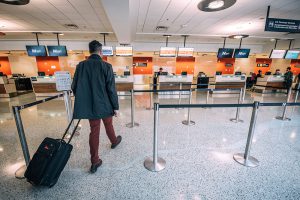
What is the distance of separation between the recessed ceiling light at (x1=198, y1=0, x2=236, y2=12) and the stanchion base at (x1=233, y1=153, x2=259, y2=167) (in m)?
3.67

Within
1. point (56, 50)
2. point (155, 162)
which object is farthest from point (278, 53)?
point (56, 50)

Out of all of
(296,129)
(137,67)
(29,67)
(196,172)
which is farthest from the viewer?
(137,67)

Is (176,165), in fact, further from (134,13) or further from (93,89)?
(134,13)

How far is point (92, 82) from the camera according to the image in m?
1.70

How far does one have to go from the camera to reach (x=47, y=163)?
62.9 inches

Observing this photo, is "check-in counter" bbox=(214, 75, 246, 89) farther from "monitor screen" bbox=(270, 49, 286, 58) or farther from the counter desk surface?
"monitor screen" bbox=(270, 49, 286, 58)

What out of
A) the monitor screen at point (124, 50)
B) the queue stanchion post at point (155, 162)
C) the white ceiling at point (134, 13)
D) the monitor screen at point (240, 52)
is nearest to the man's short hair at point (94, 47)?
the queue stanchion post at point (155, 162)

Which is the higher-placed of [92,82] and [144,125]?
[92,82]

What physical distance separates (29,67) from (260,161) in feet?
48.6

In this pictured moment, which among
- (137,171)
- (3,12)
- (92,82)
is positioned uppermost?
(3,12)

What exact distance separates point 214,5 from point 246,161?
3895 millimetres

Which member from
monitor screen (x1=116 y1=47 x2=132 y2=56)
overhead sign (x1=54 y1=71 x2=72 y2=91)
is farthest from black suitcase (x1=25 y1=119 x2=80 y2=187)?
monitor screen (x1=116 y1=47 x2=132 y2=56)

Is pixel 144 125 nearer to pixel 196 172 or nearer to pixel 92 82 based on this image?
pixel 196 172

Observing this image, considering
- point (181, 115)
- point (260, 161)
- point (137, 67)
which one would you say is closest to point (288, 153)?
point (260, 161)
